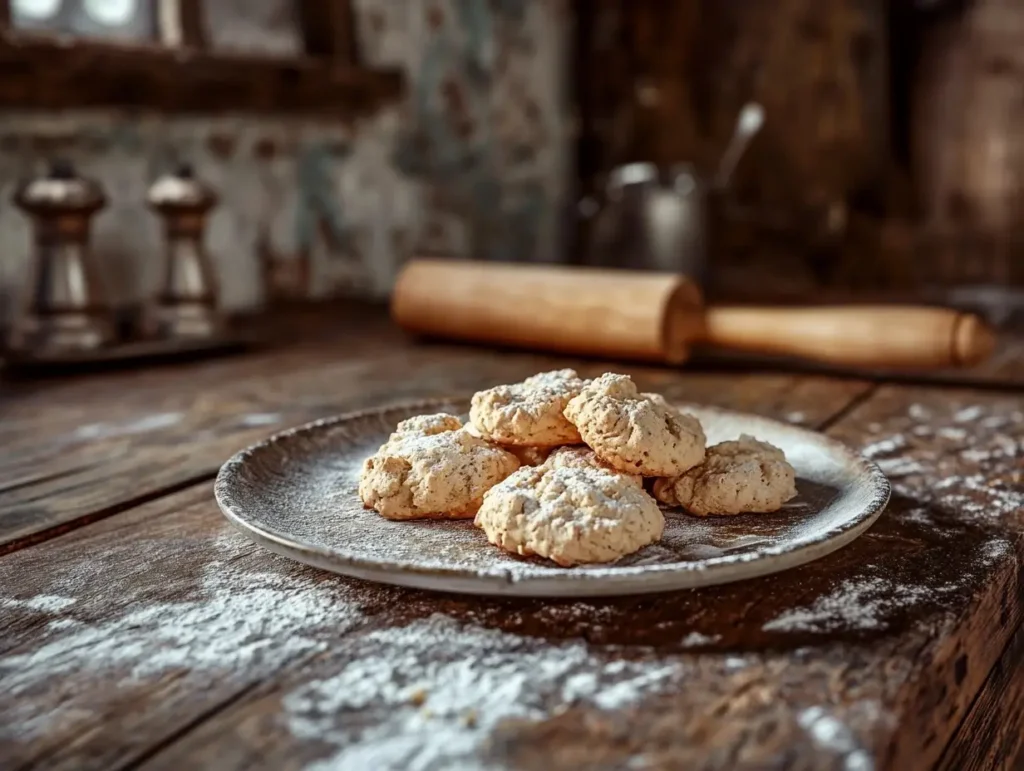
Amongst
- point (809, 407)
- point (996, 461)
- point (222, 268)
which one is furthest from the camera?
point (222, 268)

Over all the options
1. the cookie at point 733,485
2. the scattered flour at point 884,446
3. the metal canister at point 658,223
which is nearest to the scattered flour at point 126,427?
the cookie at point 733,485

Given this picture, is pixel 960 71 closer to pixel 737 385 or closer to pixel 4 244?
pixel 737 385

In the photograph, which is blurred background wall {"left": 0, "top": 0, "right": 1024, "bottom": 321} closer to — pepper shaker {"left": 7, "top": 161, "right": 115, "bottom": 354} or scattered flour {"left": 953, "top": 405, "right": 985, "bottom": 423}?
pepper shaker {"left": 7, "top": 161, "right": 115, "bottom": 354}

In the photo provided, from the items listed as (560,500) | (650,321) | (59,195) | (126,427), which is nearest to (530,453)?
(560,500)

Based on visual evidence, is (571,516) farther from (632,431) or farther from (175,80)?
(175,80)

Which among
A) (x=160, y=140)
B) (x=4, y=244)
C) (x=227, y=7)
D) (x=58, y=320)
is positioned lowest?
(x=58, y=320)

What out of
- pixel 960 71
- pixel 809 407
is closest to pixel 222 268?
pixel 809 407
